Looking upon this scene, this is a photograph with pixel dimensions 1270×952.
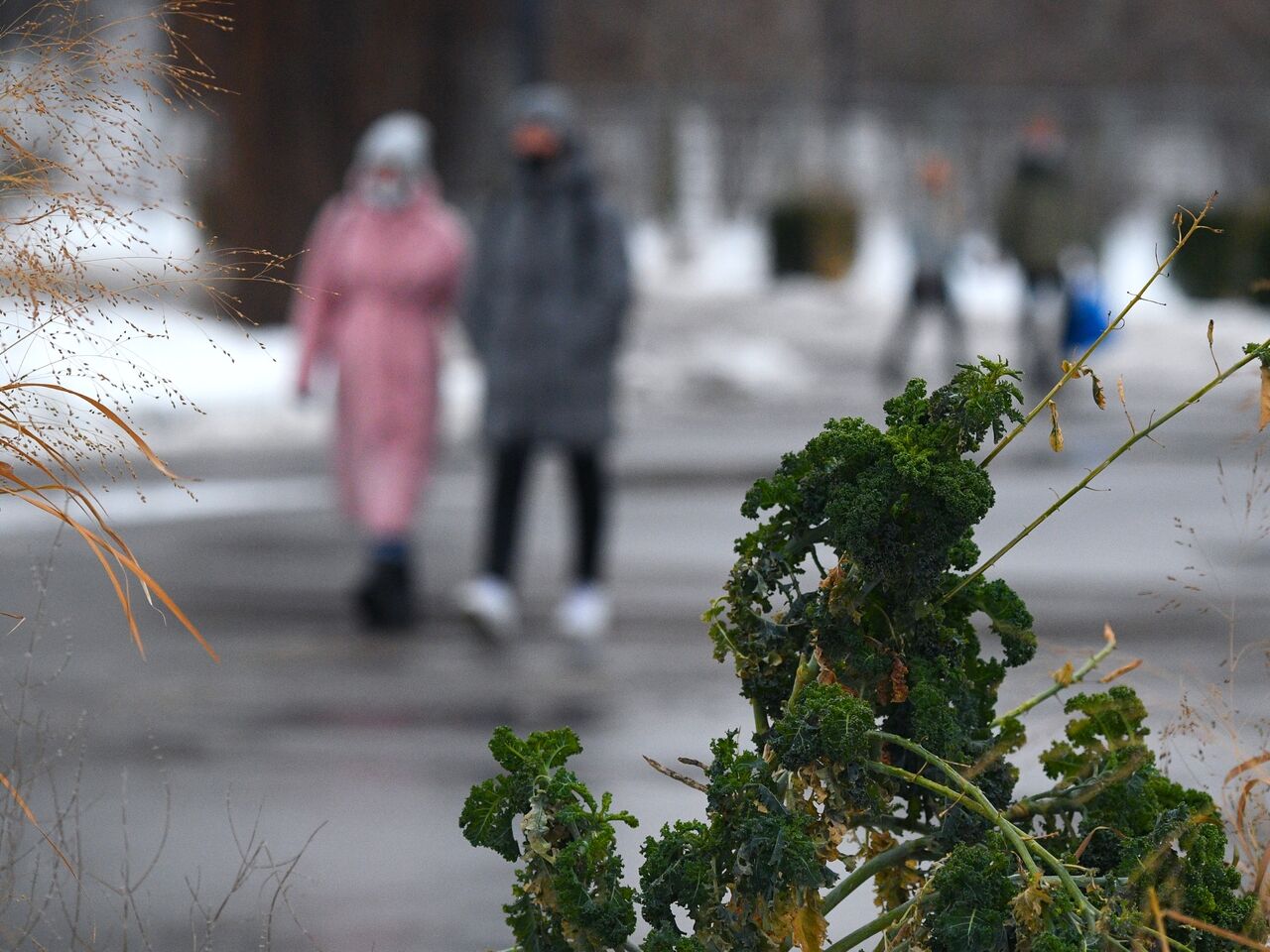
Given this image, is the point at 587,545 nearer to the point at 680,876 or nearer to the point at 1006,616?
the point at 1006,616

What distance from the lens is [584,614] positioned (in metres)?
7.80

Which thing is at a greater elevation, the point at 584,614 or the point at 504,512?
the point at 504,512

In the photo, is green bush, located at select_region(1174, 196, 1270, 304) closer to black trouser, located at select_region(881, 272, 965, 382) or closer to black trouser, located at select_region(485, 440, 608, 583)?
black trouser, located at select_region(881, 272, 965, 382)

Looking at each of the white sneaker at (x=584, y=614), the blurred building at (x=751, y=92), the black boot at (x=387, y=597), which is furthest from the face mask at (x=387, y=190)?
the blurred building at (x=751, y=92)

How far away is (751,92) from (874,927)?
91.9ft

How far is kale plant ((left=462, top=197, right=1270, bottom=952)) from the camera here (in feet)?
7.79

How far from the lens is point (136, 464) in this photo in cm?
1252

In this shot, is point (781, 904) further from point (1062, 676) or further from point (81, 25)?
point (81, 25)

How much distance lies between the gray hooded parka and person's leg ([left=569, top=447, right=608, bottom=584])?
0.56 feet

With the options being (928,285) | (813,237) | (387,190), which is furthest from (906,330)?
(387,190)

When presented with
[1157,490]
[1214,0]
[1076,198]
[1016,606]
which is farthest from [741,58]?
[1016,606]

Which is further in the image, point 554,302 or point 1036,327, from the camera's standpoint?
point 1036,327

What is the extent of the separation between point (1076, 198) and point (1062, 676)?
15237 mm

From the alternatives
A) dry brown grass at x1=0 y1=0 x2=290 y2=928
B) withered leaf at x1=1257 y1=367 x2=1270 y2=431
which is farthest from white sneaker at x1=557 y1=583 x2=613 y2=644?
withered leaf at x1=1257 y1=367 x2=1270 y2=431
